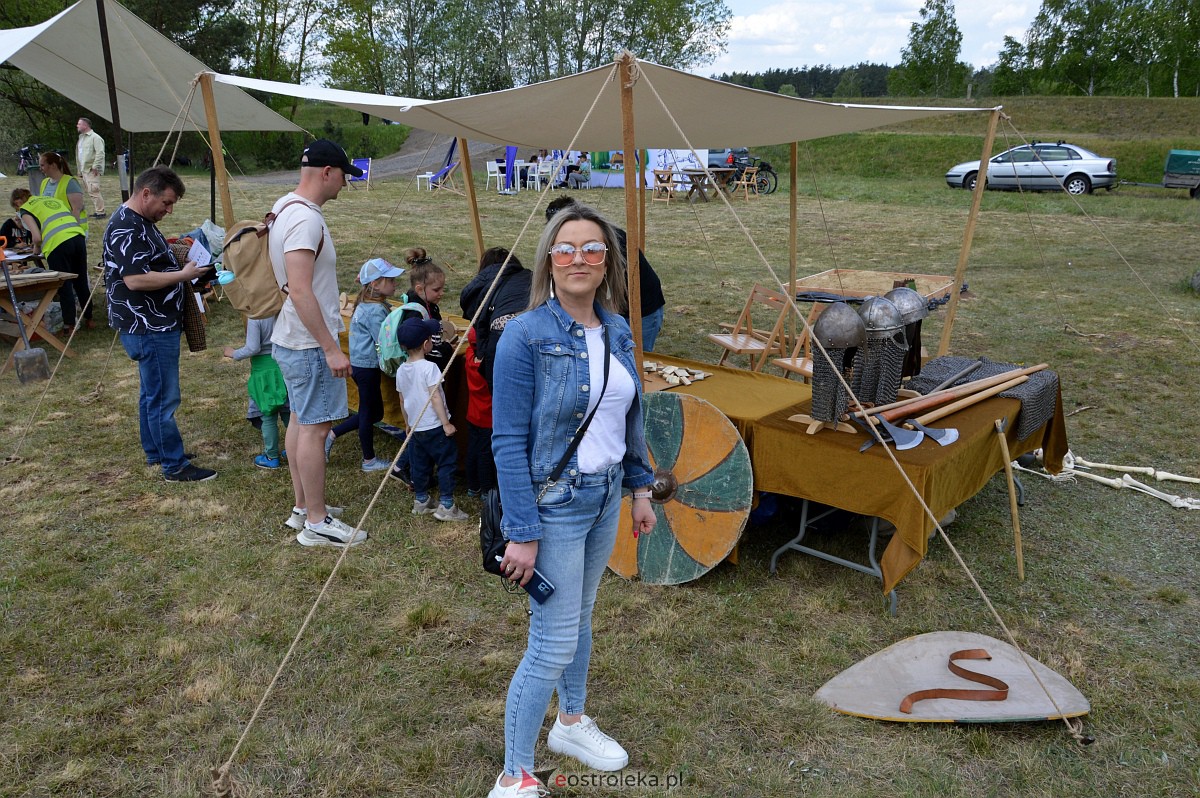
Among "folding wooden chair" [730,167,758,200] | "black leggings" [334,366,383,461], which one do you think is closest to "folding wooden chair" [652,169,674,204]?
"folding wooden chair" [730,167,758,200]

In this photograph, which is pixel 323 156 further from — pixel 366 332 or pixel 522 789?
pixel 522 789

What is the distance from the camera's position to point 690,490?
11.1ft

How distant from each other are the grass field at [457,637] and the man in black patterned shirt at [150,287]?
0.56 meters

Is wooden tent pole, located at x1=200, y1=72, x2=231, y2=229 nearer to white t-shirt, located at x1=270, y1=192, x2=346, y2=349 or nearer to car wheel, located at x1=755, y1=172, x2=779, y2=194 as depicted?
white t-shirt, located at x1=270, y1=192, x2=346, y2=349

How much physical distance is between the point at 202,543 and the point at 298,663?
1.21m

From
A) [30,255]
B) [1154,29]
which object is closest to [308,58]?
[30,255]

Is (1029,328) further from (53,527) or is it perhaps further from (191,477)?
(53,527)

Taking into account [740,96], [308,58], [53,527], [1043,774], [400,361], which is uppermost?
[308,58]

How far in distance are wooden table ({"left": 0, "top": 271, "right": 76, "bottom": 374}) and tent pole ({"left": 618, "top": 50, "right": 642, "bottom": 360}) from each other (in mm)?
5171

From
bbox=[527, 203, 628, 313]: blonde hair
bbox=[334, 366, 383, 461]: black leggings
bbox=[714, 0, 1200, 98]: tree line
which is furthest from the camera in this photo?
bbox=[714, 0, 1200, 98]: tree line

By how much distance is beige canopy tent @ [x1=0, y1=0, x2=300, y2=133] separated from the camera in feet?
20.5

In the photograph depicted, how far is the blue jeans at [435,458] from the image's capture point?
411 centimetres

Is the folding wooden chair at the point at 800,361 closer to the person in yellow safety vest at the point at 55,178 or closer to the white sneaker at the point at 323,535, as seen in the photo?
the white sneaker at the point at 323,535

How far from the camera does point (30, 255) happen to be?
719 cm
